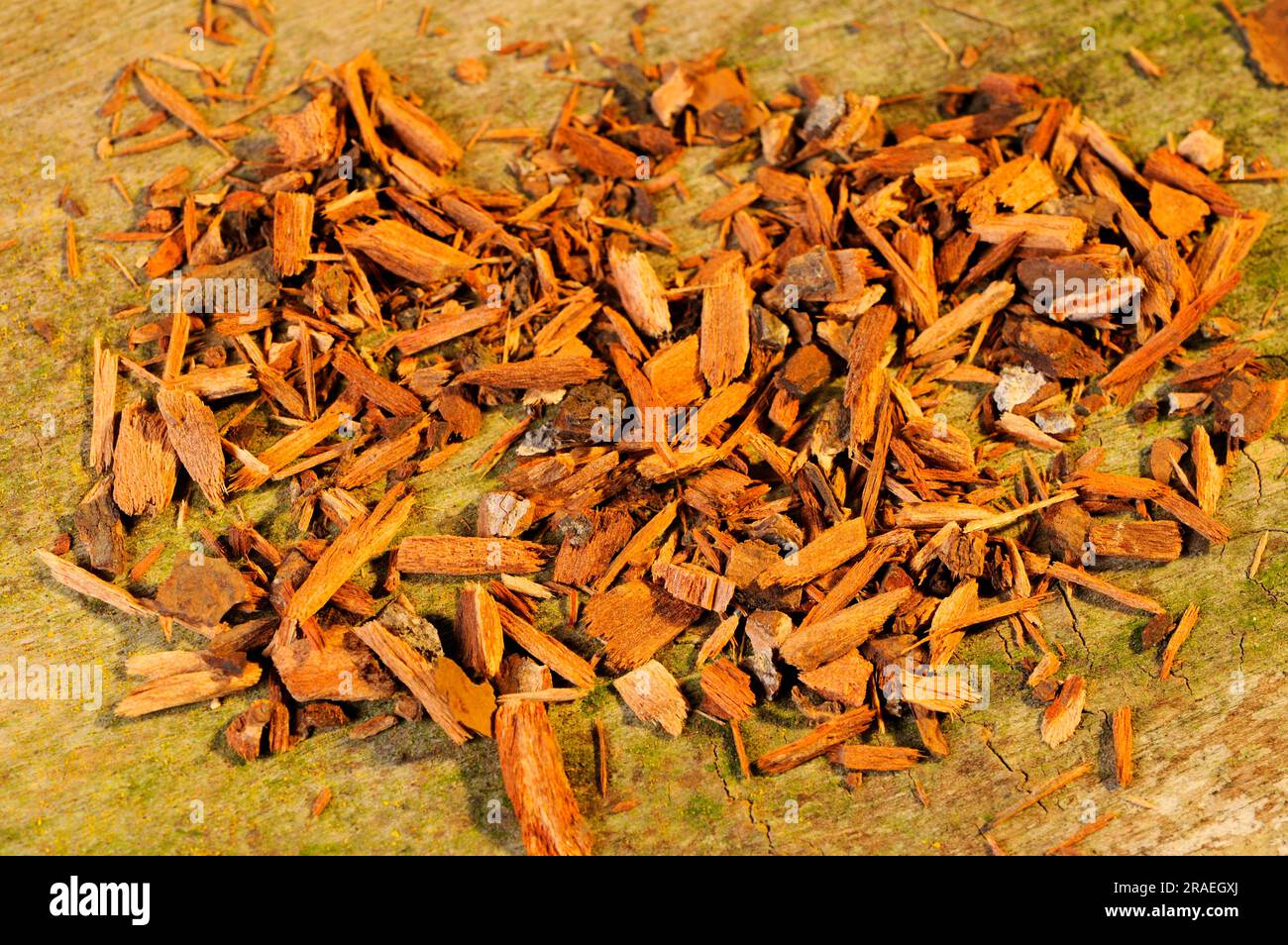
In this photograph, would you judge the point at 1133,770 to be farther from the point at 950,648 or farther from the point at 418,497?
the point at 418,497

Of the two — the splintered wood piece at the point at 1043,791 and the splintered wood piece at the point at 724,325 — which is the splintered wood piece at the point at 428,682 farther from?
the splintered wood piece at the point at 1043,791

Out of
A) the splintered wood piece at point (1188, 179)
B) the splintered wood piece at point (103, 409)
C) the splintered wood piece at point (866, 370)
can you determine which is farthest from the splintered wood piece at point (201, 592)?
the splintered wood piece at point (1188, 179)

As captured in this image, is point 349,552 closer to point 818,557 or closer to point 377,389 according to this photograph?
point 377,389

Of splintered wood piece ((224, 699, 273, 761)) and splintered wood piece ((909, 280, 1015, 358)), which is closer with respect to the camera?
splintered wood piece ((224, 699, 273, 761))

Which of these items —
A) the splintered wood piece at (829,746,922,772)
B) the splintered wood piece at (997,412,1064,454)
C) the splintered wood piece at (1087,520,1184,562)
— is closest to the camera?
the splintered wood piece at (829,746,922,772)

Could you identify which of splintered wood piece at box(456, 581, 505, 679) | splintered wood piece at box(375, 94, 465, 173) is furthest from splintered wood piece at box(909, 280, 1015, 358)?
splintered wood piece at box(375, 94, 465, 173)

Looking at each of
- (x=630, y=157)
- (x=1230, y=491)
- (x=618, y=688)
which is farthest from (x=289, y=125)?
(x=1230, y=491)

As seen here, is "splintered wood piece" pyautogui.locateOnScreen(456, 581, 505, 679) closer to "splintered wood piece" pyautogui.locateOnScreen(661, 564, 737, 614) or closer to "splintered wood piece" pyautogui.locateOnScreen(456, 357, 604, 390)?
"splintered wood piece" pyautogui.locateOnScreen(661, 564, 737, 614)
